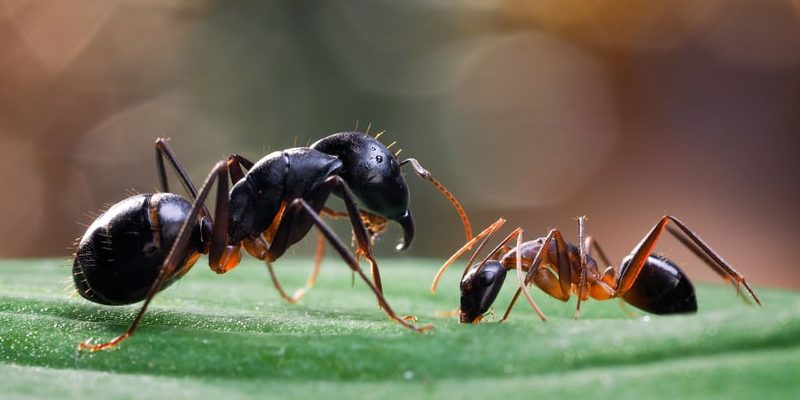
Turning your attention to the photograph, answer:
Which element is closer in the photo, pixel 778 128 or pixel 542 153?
pixel 778 128

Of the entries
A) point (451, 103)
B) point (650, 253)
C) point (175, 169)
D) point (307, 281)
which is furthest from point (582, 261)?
point (451, 103)

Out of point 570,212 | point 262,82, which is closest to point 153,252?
point 262,82

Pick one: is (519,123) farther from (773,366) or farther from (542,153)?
(773,366)

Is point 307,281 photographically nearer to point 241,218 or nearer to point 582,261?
point 241,218

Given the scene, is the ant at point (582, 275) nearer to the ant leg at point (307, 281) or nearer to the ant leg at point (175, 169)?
the ant leg at point (307, 281)

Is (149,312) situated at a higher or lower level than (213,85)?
lower

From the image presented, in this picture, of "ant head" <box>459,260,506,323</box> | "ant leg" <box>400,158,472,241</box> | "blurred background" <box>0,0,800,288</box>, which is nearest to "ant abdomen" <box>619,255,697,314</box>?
"ant head" <box>459,260,506,323</box>

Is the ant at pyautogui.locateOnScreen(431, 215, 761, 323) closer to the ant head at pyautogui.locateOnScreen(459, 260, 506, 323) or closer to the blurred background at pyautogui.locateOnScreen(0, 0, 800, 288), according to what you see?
the ant head at pyautogui.locateOnScreen(459, 260, 506, 323)
